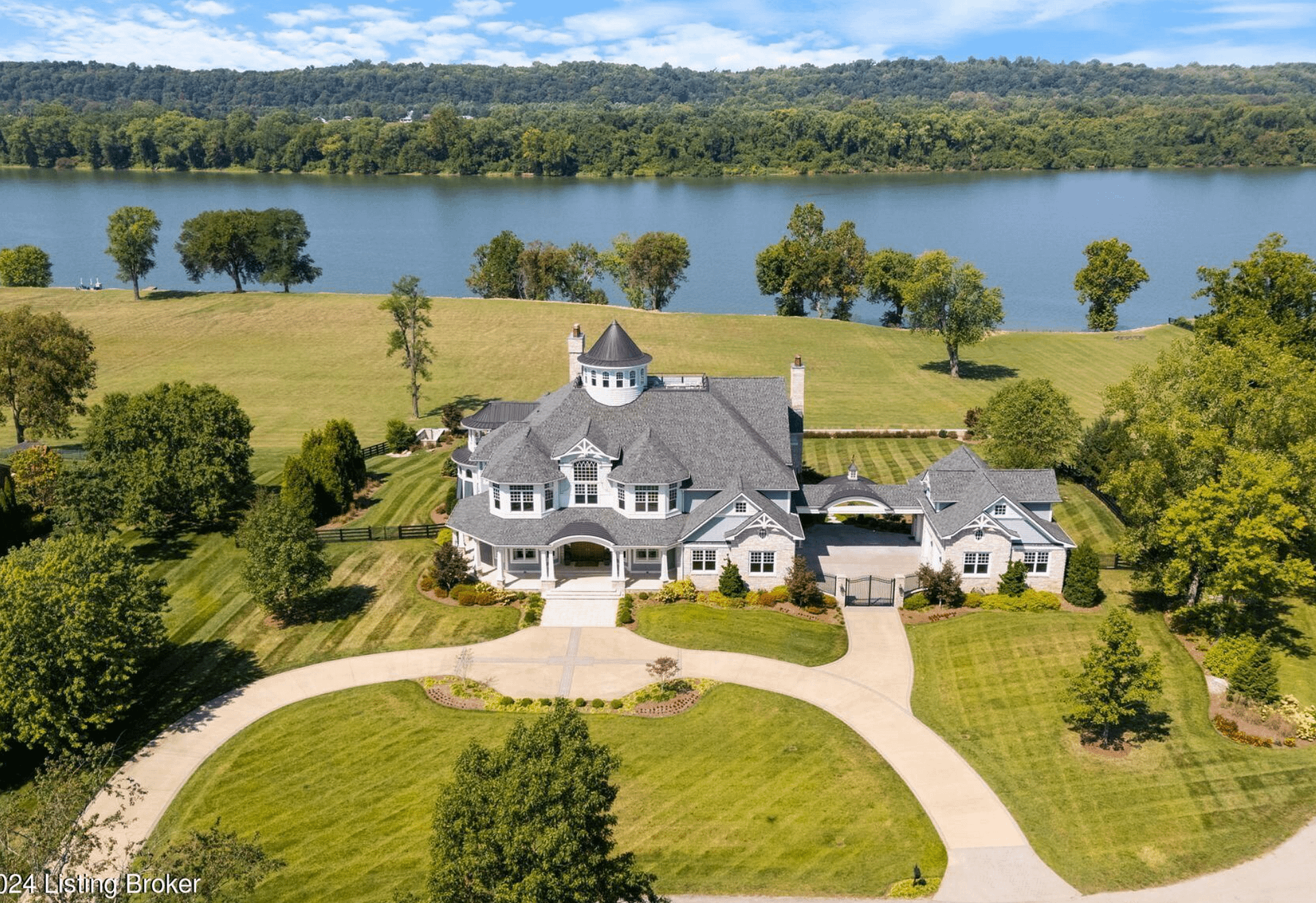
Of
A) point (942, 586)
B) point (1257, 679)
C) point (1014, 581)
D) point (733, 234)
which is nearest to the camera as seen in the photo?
point (1257, 679)

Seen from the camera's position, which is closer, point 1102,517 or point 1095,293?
point 1102,517

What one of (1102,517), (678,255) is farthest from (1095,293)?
(1102,517)

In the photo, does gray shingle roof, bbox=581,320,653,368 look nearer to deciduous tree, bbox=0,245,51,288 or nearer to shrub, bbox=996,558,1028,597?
shrub, bbox=996,558,1028,597

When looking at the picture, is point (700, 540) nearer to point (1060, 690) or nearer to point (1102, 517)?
point (1060, 690)

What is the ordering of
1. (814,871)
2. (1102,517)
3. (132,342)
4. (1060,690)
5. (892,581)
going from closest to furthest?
(814,871)
(1060,690)
(892,581)
(1102,517)
(132,342)

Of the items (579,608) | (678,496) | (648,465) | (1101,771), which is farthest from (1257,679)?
(579,608)

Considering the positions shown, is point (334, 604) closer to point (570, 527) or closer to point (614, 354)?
point (570, 527)

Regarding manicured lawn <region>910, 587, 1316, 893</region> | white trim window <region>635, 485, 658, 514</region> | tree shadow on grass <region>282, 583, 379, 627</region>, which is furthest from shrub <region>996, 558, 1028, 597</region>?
tree shadow on grass <region>282, 583, 379, 627</region>
